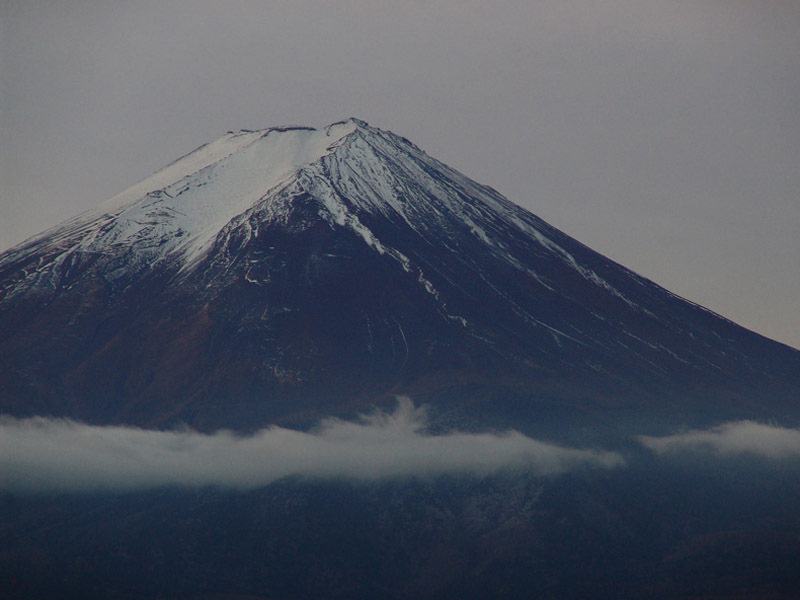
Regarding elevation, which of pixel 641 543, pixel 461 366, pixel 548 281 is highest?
pixel 548 281

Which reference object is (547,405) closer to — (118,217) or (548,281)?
(548,281)

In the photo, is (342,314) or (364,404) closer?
(364,404)

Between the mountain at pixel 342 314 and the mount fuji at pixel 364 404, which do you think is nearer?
the mount fuji at pixel 364 404

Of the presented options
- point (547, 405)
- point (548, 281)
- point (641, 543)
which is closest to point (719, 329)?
point (548, 281)

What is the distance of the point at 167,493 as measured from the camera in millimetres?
138625

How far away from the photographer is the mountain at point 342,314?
146125 mm

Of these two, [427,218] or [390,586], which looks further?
[427,218]

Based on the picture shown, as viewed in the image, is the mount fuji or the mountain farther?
the mountain

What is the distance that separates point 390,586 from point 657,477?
3103cm

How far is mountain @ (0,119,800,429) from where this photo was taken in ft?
479

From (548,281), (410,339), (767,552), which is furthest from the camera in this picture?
(548,281)

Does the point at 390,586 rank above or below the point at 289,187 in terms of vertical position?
below

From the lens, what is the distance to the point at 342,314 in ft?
503

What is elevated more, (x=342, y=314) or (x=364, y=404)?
(x=342, y=314)
